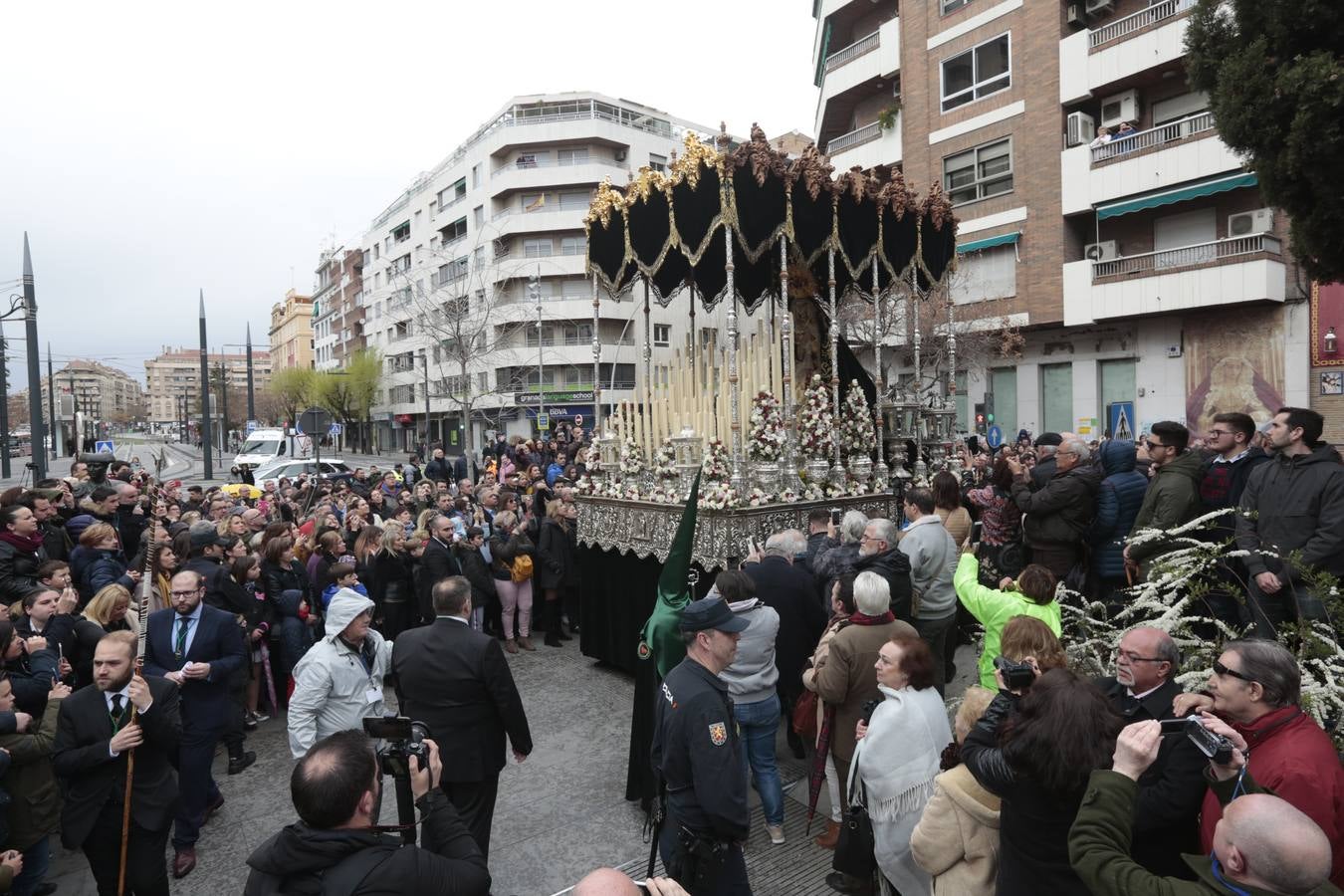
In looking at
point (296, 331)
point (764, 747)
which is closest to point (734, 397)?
point (764, 747)

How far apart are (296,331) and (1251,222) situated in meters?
92.9

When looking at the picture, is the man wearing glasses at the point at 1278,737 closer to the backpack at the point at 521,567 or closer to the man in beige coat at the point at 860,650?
the man in beige coat at the point at 860,650

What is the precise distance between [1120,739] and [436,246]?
50.3 meters

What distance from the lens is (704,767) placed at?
3.21 meters

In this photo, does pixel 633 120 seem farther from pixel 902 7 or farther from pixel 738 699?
pixel 738 699

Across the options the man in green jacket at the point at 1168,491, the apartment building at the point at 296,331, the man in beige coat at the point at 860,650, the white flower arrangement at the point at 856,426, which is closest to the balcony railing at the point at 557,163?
the white flower arrangement at the point at 856,426

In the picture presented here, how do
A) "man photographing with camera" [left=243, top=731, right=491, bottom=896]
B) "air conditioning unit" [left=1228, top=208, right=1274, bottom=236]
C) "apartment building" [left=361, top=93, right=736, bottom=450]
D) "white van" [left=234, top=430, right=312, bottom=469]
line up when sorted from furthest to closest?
"apartment building" [left=361, top=93, right=736, bottom=450] → "white van" [left=234, top=430, right=312, bottom=469] → "air conditioning unit" [left=1228, top=208, right=1274, bottom=236] → "man photographing with camera" [left=243, top=731, right=491, bottom=896]

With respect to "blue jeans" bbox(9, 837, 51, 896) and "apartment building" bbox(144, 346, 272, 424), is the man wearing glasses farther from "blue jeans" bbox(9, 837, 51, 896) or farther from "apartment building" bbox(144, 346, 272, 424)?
"apartment building" bbox(144, 346, 272, 424)

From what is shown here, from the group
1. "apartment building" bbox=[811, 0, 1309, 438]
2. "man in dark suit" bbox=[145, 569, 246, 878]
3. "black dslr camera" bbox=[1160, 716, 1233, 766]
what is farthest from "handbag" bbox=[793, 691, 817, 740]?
"apartment building" bbox=[811, 0, 1309, 438]

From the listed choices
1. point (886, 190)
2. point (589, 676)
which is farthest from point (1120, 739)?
point (886, 190)

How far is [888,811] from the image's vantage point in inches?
138

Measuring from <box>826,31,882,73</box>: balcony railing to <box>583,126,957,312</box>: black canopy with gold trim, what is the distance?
17.7 meters

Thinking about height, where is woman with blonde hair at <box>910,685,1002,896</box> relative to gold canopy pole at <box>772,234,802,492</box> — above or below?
below

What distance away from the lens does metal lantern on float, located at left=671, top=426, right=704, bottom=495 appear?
26.7ft
